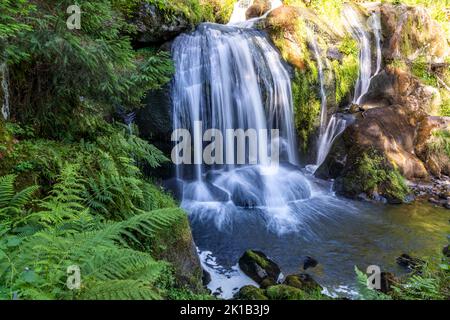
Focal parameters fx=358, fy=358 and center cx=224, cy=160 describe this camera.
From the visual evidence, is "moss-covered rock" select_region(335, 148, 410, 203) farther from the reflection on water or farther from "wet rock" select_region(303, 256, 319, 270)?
"wet rock" select_region(303, 256, 319, 270)

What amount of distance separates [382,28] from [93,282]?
59.6ft

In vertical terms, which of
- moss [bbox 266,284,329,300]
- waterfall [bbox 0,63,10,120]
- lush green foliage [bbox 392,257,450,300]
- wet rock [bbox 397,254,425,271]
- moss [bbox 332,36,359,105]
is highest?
moss [bbox 332,36,359,105]

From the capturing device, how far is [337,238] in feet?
26.9

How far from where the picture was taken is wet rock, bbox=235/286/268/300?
534 centimetres

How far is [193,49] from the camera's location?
10.4 m

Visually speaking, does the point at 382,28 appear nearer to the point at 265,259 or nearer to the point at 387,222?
the point at 387,222

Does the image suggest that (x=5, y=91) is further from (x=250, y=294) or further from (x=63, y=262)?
(x=250, y=294)

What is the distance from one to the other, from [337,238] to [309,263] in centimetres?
149

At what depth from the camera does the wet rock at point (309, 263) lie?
6946mm

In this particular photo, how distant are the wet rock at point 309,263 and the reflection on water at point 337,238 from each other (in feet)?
0.33

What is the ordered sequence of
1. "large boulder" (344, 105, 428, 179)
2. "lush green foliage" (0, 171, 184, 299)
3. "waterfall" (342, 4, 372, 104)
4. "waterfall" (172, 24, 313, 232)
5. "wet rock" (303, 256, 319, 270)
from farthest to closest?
"waterfall" (342, 4, 372, 104) → "large boulder" (344, 105, 428, 179) → "waterfall" (172, 24, 313, 232) → "wet rock" (303, 256, 319, 270) → "lush green foliage" (0, 171, 184, 299)

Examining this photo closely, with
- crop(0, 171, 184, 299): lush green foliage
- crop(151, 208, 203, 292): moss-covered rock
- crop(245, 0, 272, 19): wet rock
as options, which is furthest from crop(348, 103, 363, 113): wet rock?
crop(0, 171, 184, 299): lush green foliage

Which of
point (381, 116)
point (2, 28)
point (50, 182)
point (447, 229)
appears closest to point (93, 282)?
point (50, 182)

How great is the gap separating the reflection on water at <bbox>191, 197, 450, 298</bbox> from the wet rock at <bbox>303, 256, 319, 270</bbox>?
0.33 feet
